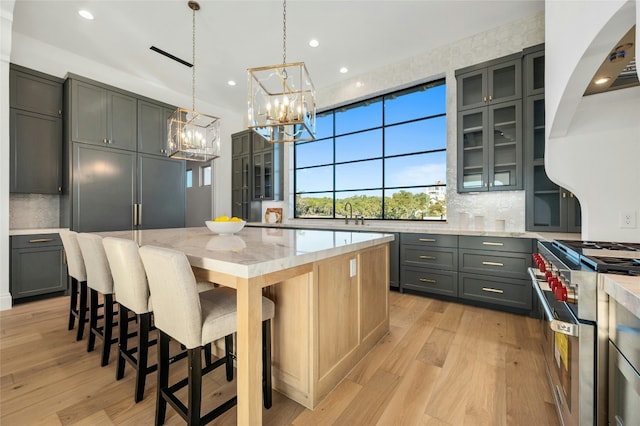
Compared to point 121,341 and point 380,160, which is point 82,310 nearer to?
point 121,341

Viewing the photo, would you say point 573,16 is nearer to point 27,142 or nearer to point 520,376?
point 520,376

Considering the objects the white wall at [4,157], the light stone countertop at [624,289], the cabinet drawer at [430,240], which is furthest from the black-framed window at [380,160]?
the white wall at [4,157]

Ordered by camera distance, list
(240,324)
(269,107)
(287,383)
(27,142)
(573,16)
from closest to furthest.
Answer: (240,324) → (573,16) → (287,383) → (269,107) → (27,142)

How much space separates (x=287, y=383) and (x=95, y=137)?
14.1 feet

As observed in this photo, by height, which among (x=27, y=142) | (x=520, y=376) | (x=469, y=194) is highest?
(x=27, y=142)

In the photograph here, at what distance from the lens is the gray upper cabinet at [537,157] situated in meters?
2.89

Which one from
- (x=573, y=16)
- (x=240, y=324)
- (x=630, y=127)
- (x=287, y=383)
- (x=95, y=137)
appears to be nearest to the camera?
(x=240, y=324)

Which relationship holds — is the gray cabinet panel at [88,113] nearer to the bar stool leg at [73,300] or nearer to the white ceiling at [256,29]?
the white ceiling at [256,29]

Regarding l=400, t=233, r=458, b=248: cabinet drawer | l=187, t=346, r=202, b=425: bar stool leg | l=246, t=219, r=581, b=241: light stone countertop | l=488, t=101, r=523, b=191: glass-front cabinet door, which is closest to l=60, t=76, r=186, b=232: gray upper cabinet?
l=246, t=219, r=581, b=241: light stone countertop

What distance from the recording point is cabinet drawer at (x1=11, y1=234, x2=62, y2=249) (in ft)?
10.5

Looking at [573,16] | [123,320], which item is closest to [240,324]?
[123,320]

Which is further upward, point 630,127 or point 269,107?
point 269,107

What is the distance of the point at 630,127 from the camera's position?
6.26 ft

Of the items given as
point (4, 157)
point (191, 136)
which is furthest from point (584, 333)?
point (4, 157)
